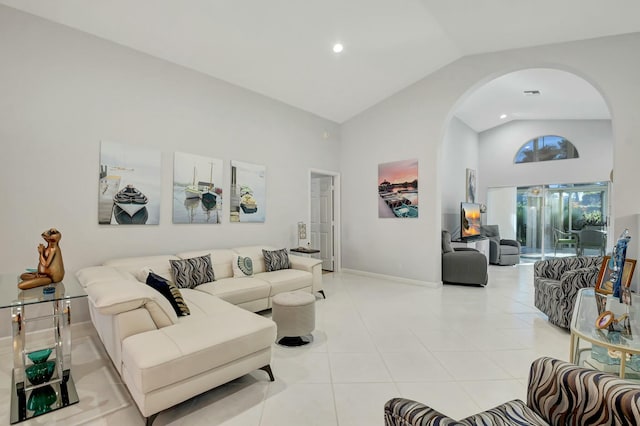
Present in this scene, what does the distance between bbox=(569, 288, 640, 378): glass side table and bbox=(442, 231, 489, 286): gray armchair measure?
9.56ft

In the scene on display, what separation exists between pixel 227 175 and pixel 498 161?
24.7ft

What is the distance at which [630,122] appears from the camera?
364 cm

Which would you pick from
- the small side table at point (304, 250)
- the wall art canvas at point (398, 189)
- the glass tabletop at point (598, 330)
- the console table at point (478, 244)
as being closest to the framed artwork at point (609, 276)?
the glass tabletop at point (598, 330)

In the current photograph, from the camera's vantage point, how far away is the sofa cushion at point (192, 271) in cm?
361

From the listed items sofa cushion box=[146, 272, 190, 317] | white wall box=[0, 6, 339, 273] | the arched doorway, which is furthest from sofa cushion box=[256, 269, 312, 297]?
the arched doorway

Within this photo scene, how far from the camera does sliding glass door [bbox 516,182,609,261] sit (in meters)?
7.69

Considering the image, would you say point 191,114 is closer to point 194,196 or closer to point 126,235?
point 194,196

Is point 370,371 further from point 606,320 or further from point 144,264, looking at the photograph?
point 144,264

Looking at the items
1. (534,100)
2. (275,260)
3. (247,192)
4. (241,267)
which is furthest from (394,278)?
(534,100)

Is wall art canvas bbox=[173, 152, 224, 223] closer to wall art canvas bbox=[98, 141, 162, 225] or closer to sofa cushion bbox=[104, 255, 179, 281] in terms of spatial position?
wall art canvas bbox=[98, 141, 162, 225]

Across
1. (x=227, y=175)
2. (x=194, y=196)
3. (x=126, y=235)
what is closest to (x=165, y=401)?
(x=126, y=235)

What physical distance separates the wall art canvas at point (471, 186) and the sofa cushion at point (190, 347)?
23.8ft

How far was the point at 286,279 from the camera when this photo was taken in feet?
13.7

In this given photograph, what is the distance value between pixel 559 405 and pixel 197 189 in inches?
172
